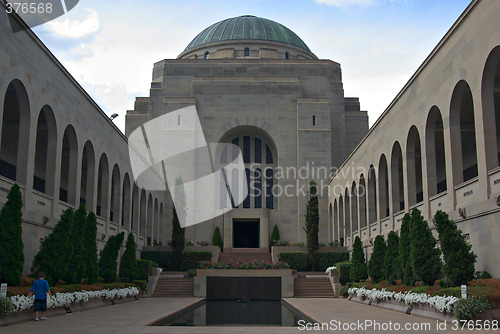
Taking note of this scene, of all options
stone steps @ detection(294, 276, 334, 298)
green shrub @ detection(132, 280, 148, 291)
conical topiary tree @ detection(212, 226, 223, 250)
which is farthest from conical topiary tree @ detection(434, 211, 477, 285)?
conical topiary tree @ detection(212, 226, 223, 250)

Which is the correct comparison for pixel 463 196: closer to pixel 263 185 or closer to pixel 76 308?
pixel 76 308

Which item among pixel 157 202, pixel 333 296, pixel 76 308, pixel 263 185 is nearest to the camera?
pixel 76 308

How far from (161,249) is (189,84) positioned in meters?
19.0

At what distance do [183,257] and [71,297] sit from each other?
55.5 feet

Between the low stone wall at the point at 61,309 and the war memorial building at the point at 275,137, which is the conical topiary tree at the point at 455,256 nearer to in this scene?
the war memorial building at the point at 275,137

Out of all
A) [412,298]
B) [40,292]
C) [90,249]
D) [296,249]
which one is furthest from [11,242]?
[296,249]

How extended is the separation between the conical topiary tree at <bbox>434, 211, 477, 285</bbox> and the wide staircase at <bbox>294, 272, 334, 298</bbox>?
13.2 metres

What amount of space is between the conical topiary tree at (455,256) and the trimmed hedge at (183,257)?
20.3 meters

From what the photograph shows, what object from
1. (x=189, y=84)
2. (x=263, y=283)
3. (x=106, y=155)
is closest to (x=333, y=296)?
(x=263, y=283)

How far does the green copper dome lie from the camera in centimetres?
5806

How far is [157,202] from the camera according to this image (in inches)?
1720

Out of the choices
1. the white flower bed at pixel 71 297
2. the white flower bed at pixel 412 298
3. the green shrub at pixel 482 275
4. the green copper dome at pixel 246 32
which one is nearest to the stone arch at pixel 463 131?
the green shrub at pixel 482 275

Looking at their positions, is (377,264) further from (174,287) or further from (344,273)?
(174,287)

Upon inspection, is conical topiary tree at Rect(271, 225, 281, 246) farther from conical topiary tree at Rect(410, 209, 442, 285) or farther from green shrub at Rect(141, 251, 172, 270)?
conical topiary tree at Rect(410, 209, 442, 285)
